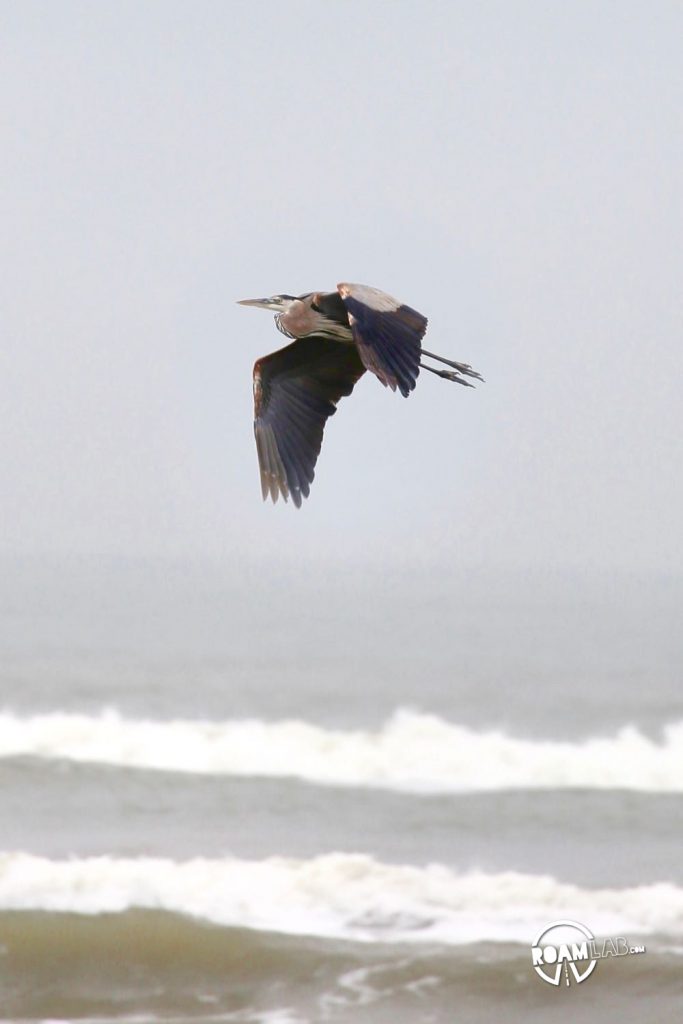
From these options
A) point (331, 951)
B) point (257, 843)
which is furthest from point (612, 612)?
point (331, 951)

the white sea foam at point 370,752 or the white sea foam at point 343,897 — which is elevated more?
the white sea foam at point 370,752

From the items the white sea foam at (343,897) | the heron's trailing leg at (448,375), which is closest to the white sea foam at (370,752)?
the white sea foam at (343,897)

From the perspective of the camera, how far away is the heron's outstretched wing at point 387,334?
305 inches

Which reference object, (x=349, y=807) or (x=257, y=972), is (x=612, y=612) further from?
(x=257, y=972)

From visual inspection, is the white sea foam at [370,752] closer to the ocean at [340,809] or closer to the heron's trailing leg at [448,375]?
the ocean at [340,809]

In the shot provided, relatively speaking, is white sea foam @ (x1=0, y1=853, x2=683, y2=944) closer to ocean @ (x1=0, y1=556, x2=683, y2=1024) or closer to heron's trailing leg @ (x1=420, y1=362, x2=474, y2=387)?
ocean @ (x1=0, y1=556, x2=683, y2=1024)

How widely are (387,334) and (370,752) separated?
33.3ft

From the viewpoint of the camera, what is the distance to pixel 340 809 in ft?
50.9

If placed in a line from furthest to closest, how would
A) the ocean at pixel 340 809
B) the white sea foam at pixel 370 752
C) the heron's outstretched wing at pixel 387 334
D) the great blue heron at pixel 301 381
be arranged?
the white sea foam at pixel 370 752 < the ocean at pixel 340 809 < the great blue heron at pixel 301 381 < the heron's outstretched wing at pixel 387 334

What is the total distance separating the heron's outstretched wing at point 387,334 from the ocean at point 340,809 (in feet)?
15.9

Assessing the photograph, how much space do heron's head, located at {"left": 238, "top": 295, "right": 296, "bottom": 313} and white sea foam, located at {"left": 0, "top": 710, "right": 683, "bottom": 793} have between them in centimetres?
759

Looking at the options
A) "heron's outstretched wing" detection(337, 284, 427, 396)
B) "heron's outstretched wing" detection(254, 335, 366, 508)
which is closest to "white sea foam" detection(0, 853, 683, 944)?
"heron's outstretched wing" detection(254, 335, 366, 508)

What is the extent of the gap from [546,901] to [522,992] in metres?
1.85

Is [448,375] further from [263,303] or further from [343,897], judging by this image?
[343,897]
